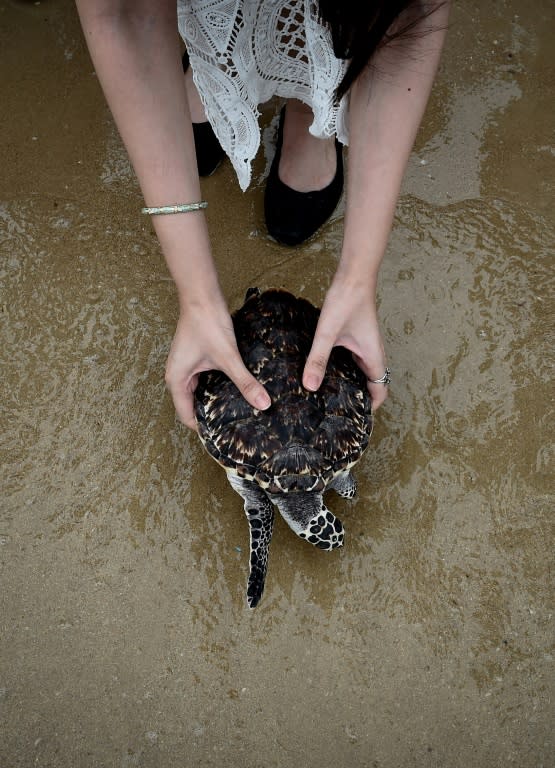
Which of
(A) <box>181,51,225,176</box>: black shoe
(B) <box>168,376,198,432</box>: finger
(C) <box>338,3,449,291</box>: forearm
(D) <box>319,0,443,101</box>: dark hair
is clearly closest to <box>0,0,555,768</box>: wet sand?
(A) <box>181,51,225,176</box>: black shoe

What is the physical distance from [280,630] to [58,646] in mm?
667

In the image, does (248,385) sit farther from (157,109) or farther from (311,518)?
(157,109)

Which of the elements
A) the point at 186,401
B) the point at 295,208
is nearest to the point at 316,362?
the point at 186,401

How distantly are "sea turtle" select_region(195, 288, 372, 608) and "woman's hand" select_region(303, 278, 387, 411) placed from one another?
0.09 meters

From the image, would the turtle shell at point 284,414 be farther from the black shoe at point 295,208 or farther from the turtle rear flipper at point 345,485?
the black shoe at point 295,208

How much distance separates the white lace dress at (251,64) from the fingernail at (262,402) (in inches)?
29.3

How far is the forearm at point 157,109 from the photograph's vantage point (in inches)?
51.8

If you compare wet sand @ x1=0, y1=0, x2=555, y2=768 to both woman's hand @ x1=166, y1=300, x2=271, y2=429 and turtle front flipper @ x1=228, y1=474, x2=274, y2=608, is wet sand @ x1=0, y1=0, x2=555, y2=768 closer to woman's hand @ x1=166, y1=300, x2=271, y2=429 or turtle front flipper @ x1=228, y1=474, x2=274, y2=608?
turtle front flipper @ x1=228, y1=474, x2=274, y2=608

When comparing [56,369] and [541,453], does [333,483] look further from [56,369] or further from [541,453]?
[56,369]

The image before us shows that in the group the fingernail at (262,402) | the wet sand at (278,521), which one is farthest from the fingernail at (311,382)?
the wet sand at (278,521)

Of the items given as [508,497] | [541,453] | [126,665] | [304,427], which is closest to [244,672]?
[126,665]

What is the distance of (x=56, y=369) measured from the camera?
6.81ft

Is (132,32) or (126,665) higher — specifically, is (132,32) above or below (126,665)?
above

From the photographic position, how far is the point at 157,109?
1.40 metres
